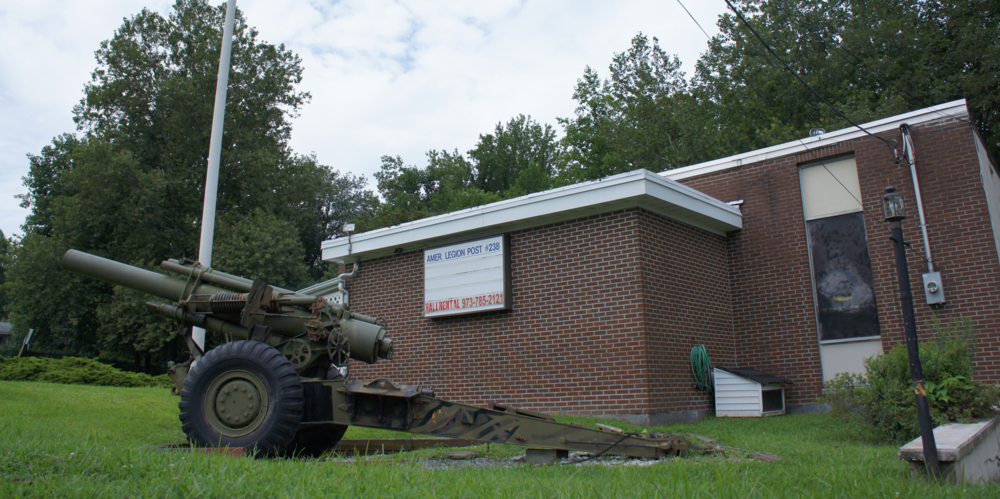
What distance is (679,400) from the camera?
11258 millimetres

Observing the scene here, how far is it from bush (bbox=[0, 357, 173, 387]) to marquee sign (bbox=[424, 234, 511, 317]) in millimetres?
8568

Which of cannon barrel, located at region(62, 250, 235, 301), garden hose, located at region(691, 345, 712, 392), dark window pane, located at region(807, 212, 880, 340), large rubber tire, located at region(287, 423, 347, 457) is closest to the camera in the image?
large rubber tire, located at region(287, 423, 347, 457)

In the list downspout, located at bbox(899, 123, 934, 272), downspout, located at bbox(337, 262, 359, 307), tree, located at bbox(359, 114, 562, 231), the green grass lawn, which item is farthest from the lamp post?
tree, located at bbox(359, 114, 562, 231)

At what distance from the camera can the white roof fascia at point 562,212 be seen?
11.0 metres

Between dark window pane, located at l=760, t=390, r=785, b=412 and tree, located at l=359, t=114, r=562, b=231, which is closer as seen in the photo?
dark window pane, located at l=760, t=390, r=785, b=412

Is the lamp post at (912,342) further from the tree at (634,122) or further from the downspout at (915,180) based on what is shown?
the tree at (634,122)

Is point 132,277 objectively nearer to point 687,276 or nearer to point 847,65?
point 687,276

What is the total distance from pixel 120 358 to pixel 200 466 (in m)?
40.3

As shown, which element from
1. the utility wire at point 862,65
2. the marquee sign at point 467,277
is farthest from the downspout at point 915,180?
the utility wire at point 862,65

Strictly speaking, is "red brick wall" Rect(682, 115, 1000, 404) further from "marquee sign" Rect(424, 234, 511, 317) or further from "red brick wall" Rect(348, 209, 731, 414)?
"marquee sign" Rect(424, 234, 511, 317)

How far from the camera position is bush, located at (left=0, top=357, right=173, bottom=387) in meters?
16.5

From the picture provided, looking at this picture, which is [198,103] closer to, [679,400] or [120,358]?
[120,358]

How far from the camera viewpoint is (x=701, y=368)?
11.8 metres

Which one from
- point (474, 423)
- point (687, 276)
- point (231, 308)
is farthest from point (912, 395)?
point (231, 308)
